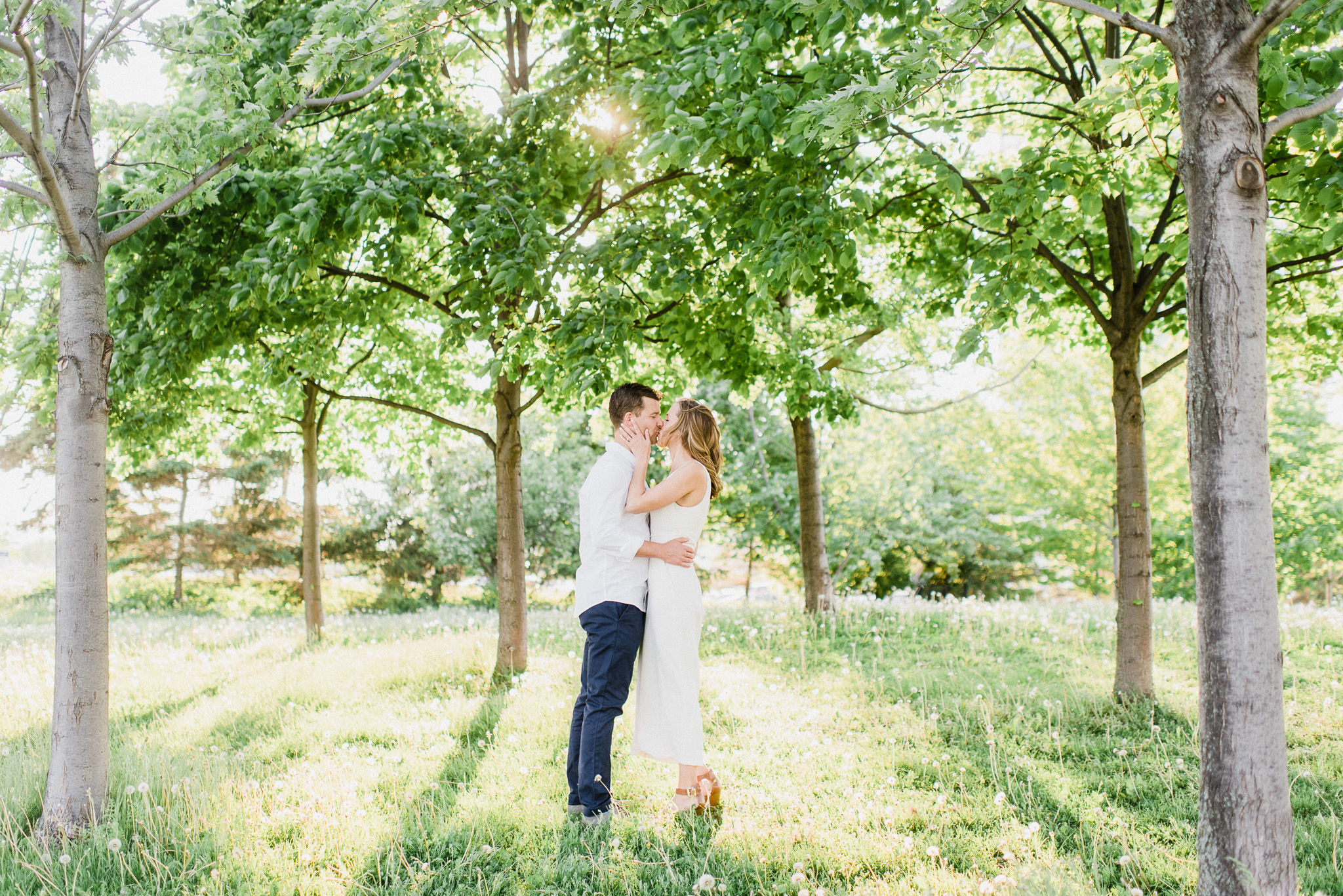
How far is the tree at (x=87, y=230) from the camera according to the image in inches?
156

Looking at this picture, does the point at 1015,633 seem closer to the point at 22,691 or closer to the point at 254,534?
the point at 22,691

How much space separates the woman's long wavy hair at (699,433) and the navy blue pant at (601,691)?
0.92 meters

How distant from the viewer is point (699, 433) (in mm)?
4422

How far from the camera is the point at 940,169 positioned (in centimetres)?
520

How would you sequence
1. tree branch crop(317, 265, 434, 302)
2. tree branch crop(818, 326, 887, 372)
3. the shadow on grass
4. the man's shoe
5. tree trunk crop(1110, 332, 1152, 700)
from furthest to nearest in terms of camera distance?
tree branch crop(818, 326, 887, 372) < tree branch crop(317, 265, 434, 302) < tree trunk crop(1110, 332, 1152, 700) < the man's shoe < the shadow on grass

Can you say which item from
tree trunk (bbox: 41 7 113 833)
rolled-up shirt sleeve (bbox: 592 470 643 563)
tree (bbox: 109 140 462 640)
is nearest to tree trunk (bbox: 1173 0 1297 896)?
rolled-up shirt sleeve (bbox: 592 470 643 563)

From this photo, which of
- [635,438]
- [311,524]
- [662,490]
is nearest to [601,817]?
[662,490]

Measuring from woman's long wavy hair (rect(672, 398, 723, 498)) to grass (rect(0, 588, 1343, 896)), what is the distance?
192cm

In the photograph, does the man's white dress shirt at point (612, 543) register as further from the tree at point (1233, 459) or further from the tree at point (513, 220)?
the tree at point (1233, 459)

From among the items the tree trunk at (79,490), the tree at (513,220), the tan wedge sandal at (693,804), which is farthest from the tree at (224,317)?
the tan wedge sandal at (693,804)

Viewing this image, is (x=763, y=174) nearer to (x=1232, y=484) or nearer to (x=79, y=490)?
(x=1232, y=484)

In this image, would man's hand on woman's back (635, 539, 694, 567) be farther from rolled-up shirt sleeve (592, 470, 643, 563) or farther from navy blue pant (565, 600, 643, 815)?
navy blue pant (565, 600, 643, 815)

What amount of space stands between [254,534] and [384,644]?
43.5 feet

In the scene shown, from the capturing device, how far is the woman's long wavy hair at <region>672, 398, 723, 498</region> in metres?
4.40
